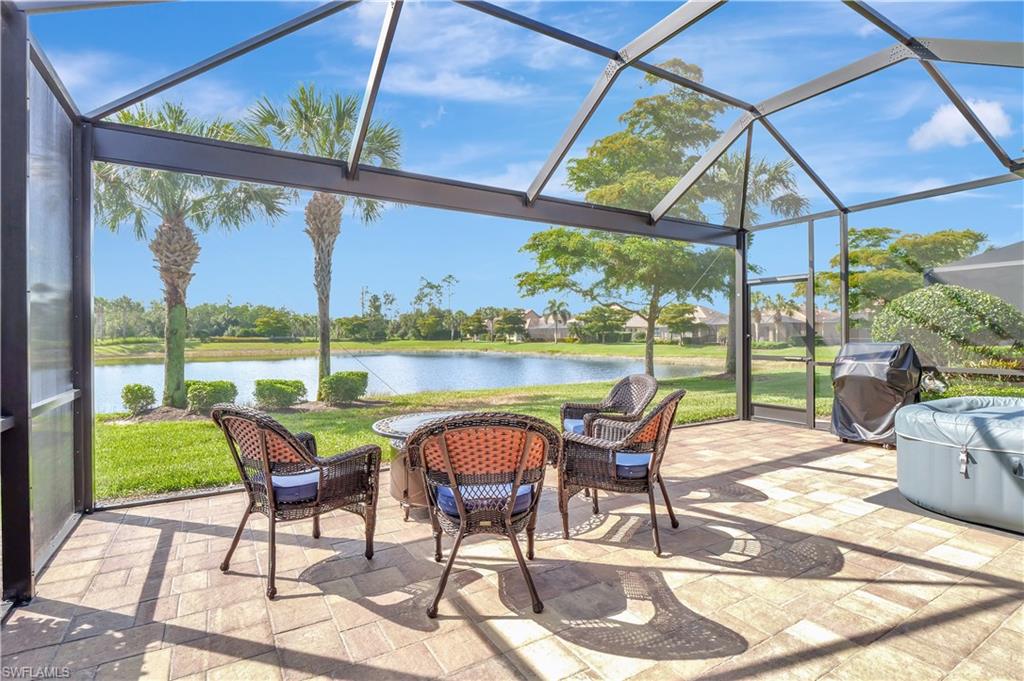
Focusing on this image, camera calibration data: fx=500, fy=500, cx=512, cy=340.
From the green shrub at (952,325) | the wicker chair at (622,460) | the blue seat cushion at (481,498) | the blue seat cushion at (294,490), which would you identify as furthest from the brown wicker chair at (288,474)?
the green shrub at (952,325)

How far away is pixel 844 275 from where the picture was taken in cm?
656

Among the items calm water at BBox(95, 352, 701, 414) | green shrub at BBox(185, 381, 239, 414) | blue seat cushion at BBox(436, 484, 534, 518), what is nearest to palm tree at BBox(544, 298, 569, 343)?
calm water at BBox(95, 352, 701, 414)

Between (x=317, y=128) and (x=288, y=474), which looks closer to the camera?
(x=288, y=474)

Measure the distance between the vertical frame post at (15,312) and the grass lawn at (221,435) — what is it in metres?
1.93

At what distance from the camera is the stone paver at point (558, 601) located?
1993 mm

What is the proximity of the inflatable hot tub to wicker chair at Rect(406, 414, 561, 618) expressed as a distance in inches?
123

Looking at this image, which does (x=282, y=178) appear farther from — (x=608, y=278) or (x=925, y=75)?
(x=608, y=278)

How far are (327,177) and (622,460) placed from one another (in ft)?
11.1

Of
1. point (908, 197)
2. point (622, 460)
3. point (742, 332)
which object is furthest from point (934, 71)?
point (622, 460)

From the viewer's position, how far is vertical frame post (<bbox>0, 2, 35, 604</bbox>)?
2.42 meters

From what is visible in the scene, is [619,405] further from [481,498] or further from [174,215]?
[174,215]

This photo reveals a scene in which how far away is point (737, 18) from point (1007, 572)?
429 centimetres

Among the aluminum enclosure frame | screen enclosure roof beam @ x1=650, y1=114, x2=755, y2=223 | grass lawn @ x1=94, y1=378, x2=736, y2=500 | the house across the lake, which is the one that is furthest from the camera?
the house across the lake

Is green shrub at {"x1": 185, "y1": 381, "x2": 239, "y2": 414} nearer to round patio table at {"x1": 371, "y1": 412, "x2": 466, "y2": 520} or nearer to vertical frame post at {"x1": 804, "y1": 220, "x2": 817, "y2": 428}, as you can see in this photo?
round patio table at {"x1": 371, "y1": 412, "x2": 466, "y2": 520}
